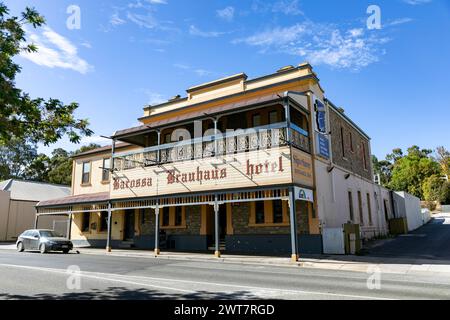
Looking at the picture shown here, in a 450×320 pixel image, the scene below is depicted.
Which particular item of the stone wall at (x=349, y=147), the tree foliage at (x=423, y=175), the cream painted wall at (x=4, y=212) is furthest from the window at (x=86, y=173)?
the tree foliage at (x=423, y=175)

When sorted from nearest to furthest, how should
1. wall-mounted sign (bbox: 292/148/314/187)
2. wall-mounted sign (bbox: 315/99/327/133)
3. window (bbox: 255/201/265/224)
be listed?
wall-mounted sign (bbox: 292/148/314/187) → window (bbox: 255/201/265/224) → wall-mounted sign (bbox: 315/99/327/133)

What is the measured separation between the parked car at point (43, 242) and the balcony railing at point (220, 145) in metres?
5.05

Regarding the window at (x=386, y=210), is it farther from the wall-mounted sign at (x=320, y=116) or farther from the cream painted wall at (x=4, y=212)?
the cream painted wall at (x=4, y=212)

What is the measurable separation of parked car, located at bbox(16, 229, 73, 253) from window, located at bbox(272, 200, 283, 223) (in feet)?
37.7

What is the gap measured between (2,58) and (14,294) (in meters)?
4.91

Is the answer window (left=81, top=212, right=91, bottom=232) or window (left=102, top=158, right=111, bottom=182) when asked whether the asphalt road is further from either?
window (left=81, top=212, right=91, bottom=232)

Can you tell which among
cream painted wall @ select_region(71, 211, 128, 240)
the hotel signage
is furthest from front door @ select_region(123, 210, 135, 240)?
the hotel signage

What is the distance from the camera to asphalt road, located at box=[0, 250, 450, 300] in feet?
24.7

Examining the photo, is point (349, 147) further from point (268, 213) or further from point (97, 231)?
point (97, 231)

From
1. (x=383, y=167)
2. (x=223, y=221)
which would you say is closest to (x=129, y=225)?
(x=223, y=221)

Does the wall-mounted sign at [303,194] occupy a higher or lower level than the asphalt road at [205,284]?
higher

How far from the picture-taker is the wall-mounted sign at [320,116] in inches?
736

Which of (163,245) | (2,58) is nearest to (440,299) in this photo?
(2,58)
